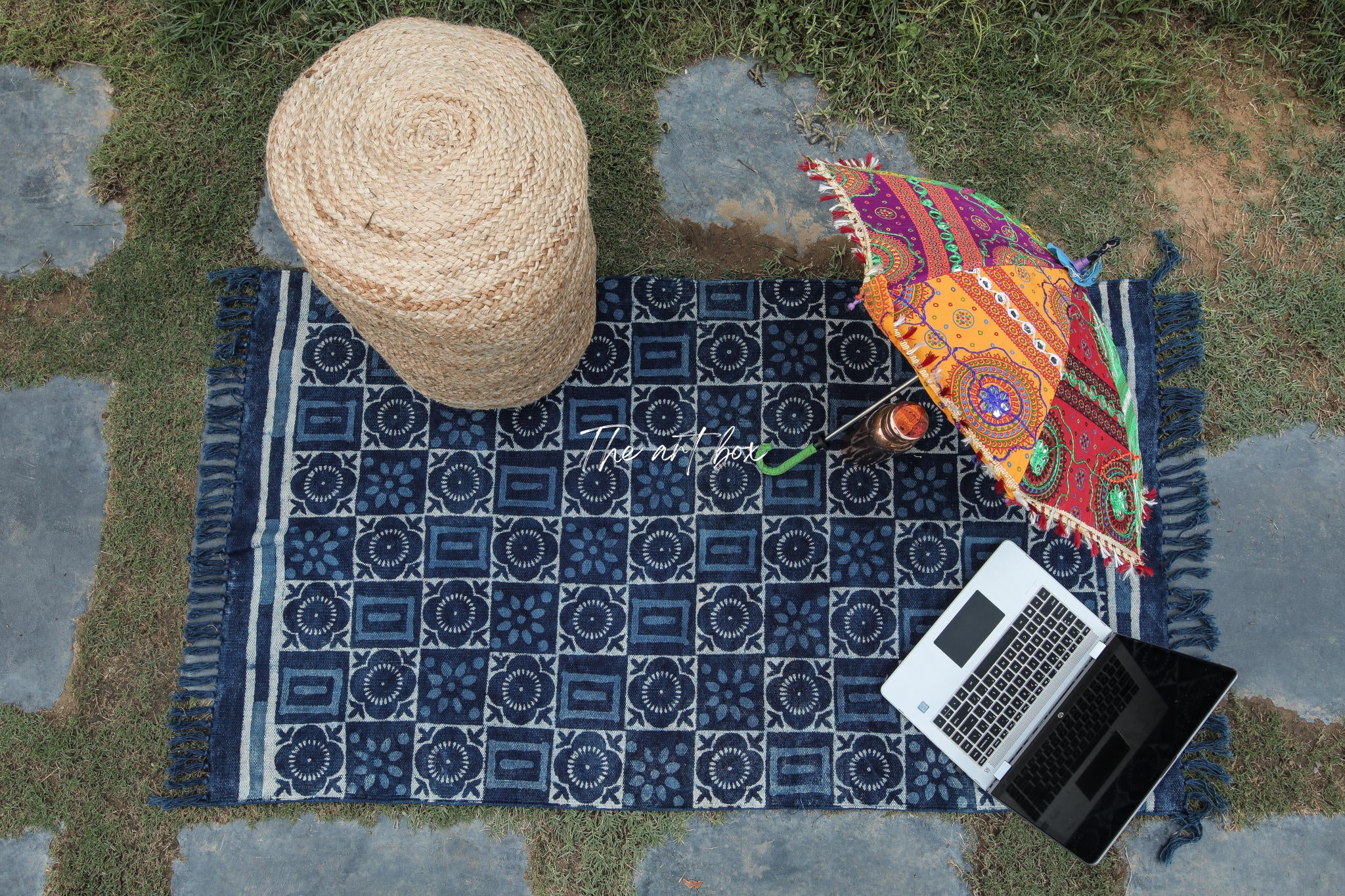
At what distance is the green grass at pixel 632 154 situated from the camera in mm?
2525

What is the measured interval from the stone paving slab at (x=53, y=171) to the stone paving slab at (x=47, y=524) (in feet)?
1.51

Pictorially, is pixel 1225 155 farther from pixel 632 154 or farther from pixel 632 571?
pixel 632 571

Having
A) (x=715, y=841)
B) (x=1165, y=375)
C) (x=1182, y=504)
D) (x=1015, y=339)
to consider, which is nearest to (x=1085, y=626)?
(x=1182, y=504)

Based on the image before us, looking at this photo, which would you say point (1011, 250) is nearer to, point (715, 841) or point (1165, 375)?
point (1165, 375)

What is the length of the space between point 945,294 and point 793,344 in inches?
35.0

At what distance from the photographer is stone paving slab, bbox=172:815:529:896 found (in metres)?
2.42

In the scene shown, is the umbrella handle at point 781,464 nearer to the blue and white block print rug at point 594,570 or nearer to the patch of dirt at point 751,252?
the blue and white block print rug at point 594,570

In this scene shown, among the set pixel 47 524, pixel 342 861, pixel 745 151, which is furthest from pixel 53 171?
pixel 342 861

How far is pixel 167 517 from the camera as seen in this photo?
253 cm

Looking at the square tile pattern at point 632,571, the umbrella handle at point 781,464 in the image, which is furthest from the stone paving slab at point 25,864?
the umbrella handle at point 781,464

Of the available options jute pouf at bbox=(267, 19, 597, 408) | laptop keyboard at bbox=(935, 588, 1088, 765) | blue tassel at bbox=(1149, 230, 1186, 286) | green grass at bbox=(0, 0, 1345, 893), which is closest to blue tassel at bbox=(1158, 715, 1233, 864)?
green grass at bbox=(0, 0, 1345, 893)

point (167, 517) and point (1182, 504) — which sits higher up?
point (1182, 504)

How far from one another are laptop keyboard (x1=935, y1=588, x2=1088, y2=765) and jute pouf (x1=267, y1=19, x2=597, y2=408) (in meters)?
1.72

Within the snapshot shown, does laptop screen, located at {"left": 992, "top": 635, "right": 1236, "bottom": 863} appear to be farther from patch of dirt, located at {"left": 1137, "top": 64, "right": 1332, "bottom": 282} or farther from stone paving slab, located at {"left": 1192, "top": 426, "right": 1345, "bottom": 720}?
patch of dirt, located at {"left": 1137, "top": 64, "right": 1332, "bottom": 282}
